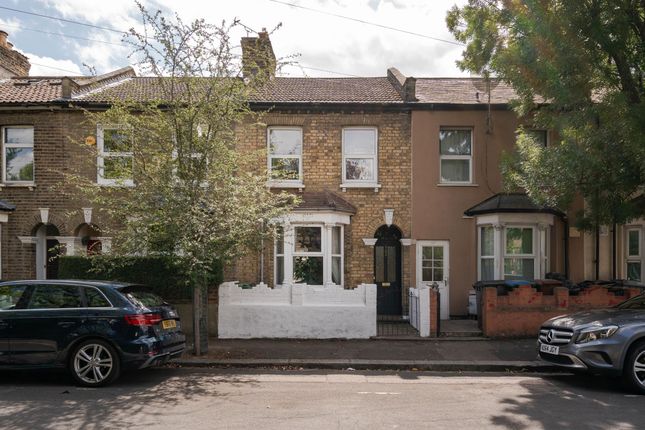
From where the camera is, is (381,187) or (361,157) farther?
(361,157)

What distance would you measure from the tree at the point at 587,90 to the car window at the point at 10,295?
917cm

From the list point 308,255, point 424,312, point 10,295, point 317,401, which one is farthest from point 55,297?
point 424,312

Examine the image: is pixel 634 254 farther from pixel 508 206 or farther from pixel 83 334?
pixel 83 334

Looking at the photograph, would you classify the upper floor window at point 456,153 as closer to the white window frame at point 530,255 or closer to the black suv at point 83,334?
the white window frame at point 530,255

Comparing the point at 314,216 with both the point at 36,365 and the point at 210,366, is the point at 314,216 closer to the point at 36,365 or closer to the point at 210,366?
the point at 210,366

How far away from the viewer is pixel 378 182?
45.7ft

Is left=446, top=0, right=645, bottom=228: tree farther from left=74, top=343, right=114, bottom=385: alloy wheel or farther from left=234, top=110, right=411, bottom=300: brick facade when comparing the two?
left=74, top=343, right=114, bottom=385: alloy wheel

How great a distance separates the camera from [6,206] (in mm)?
13508

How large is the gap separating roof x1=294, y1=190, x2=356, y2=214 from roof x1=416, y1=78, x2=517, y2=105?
11.3 ft

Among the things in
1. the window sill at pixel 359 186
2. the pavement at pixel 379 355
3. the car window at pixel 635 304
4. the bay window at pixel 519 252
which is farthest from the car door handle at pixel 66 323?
the bay window at pixel 519 252

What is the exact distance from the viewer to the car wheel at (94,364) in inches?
291

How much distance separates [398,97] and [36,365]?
10664mm

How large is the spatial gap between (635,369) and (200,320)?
7183 mm

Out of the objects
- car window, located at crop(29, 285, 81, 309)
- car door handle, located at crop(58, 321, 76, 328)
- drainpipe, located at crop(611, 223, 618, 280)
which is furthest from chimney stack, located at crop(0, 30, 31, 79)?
drainpipe, located at crop(611, 223, 618, 280)
